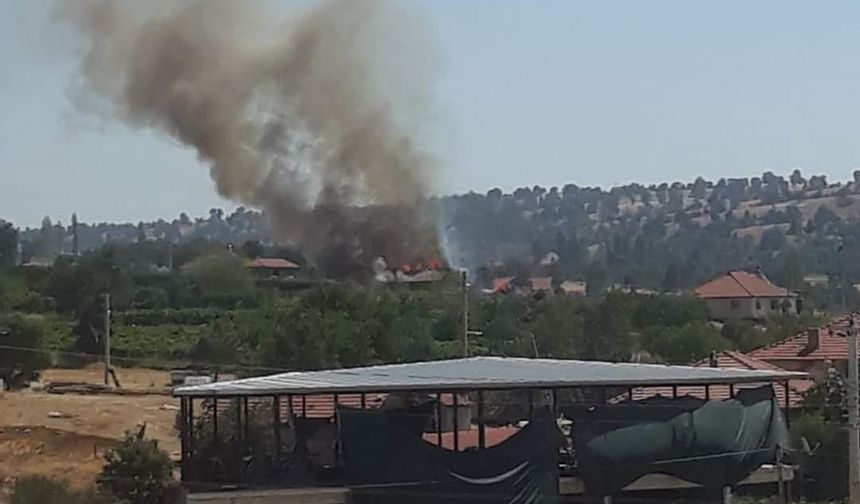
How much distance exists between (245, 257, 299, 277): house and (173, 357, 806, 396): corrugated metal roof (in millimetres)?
27153

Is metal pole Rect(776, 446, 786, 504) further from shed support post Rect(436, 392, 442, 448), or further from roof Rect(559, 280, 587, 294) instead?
roof Rect(559, 280, 587, 294)

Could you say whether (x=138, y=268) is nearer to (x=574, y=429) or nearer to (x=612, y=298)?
(x=612, y=298)

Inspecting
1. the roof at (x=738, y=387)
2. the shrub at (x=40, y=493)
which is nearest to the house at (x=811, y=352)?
the roof at (x=738, y=387)

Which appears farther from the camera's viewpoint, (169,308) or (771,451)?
(169,308)

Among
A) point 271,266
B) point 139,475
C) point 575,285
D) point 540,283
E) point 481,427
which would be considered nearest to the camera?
point 481,427

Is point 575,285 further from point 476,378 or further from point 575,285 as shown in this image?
point 476,378

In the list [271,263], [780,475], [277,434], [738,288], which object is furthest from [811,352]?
[738,288]

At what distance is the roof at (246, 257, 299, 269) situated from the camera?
5212cm

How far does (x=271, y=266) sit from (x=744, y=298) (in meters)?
27.3

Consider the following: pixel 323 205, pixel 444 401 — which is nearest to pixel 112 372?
pixel 323 205

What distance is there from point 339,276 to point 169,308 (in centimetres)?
1611

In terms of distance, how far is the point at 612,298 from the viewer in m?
51.8

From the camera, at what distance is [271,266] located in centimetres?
5688

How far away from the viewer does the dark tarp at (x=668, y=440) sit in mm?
20734
